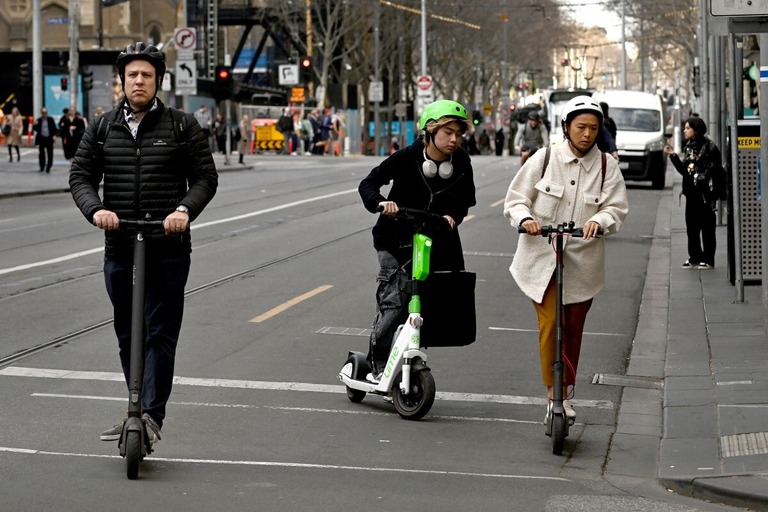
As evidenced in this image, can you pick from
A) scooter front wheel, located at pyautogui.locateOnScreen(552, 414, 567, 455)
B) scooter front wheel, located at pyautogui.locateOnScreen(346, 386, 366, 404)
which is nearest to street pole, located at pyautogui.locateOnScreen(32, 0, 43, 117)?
scooter front wheel, located at pyautogui.locateOnScreen(346, 386, 366, 404)

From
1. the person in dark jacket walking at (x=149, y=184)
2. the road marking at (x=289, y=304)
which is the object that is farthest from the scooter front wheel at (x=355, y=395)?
the road marking at (x=289, y=304)

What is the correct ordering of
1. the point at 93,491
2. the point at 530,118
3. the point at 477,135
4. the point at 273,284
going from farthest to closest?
1. the point at 477,135
2. the point at 530,118
3. the point at 273,284
4. the point at 93,491

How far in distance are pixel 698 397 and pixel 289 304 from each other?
5168 mm

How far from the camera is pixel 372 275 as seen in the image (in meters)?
15.9

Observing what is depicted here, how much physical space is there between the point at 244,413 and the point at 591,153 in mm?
2411

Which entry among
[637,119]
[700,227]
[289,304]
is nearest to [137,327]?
[289,304]

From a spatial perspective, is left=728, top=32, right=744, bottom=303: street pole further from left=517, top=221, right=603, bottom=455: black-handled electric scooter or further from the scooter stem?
the scooter stem

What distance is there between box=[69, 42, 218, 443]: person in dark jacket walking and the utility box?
8309mm

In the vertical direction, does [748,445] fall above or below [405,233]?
below

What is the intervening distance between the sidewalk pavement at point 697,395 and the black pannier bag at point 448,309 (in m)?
1.03

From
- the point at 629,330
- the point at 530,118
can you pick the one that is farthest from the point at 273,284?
the point at 530,118

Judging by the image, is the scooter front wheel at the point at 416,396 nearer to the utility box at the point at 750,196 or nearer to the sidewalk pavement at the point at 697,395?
the sidewalk pavement at the point at 697,395

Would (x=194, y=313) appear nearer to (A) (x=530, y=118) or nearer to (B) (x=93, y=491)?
(B) (x=93, y=491)

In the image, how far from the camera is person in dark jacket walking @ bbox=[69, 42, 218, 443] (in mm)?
6770
